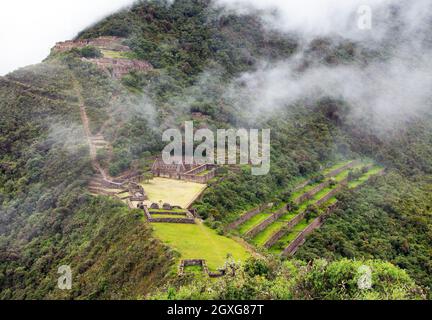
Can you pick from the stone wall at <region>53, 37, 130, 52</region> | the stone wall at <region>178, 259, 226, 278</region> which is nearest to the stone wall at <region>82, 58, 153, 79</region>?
the stone wall at <region>53, 37, 130, 52</region>

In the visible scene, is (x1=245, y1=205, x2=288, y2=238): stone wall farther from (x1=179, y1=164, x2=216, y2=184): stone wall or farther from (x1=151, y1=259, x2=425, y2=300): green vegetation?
(x1=151, y1=259, x2=425, y2=300): green vegetation

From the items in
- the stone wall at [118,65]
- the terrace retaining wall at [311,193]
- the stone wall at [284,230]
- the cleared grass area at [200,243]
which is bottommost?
the terrace retaining wall at [311,193]

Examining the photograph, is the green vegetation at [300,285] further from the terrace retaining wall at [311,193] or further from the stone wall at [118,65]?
the stone wall at [118,65]

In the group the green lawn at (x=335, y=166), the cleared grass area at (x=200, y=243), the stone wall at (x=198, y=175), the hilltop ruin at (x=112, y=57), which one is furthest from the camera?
the green lawn at (x=335, y=166)

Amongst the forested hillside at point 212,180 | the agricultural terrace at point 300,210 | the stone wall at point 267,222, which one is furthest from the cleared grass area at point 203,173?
the stone wall at point 267,222
